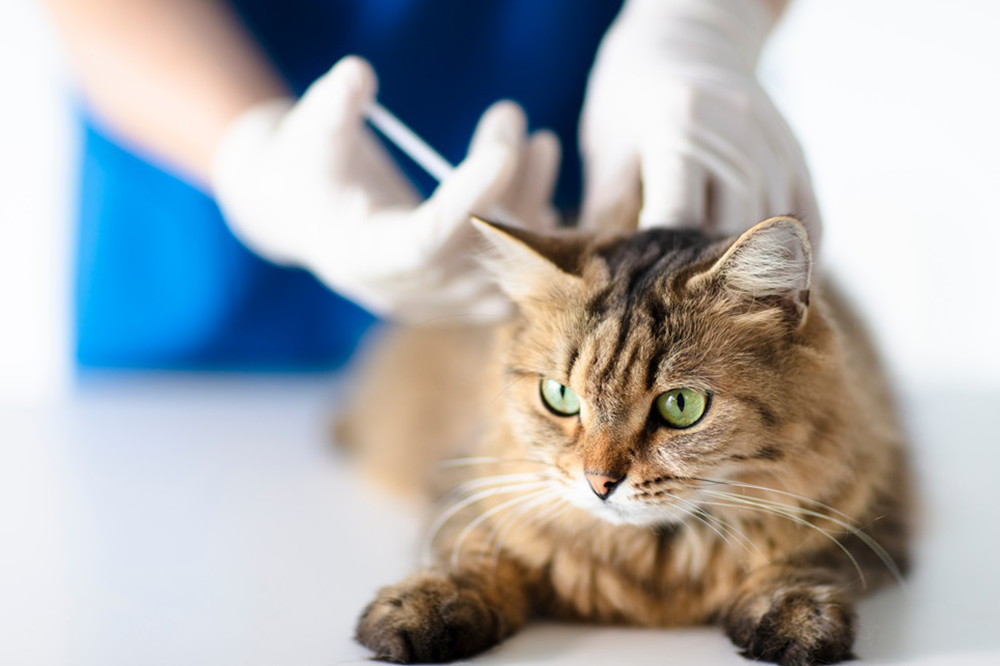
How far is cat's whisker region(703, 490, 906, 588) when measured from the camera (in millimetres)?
1087

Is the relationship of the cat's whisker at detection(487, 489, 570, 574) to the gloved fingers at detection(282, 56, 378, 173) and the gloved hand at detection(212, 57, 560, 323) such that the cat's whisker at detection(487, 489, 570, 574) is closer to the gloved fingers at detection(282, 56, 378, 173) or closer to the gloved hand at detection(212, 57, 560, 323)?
the gloved hand at detection(212, 57, 560, 323)

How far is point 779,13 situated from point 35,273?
6.62ft

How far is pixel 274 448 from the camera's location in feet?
6.47

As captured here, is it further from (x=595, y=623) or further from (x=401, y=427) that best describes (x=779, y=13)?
(x=595, y=623)

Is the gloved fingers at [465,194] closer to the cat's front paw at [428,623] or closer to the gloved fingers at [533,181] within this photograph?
the gloved fingers at [533,181]

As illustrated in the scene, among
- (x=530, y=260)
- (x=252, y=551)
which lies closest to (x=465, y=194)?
(x=530, y=260)

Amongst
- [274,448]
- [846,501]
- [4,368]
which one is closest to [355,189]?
[274,448]

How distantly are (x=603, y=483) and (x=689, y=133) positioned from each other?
0.59 m

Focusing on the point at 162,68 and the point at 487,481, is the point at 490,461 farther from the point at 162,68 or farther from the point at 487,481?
the point at 162,68

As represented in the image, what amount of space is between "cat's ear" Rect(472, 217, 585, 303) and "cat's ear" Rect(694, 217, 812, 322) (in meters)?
0.19

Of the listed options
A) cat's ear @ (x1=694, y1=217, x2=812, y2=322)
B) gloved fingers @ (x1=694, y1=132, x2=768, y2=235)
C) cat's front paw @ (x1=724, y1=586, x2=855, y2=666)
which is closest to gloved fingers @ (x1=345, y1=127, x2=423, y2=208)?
gloved fingers @ (x1=694, y1=132, x2=768, y2=235)

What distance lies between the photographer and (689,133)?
1.37m

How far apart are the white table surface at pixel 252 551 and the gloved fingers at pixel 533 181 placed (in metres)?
0.56

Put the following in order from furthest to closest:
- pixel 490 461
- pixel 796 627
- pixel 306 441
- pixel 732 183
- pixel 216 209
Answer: pixel 216 209
pixel 306 441
pixel 732 183
pixel 490 461
pixel 796 627
